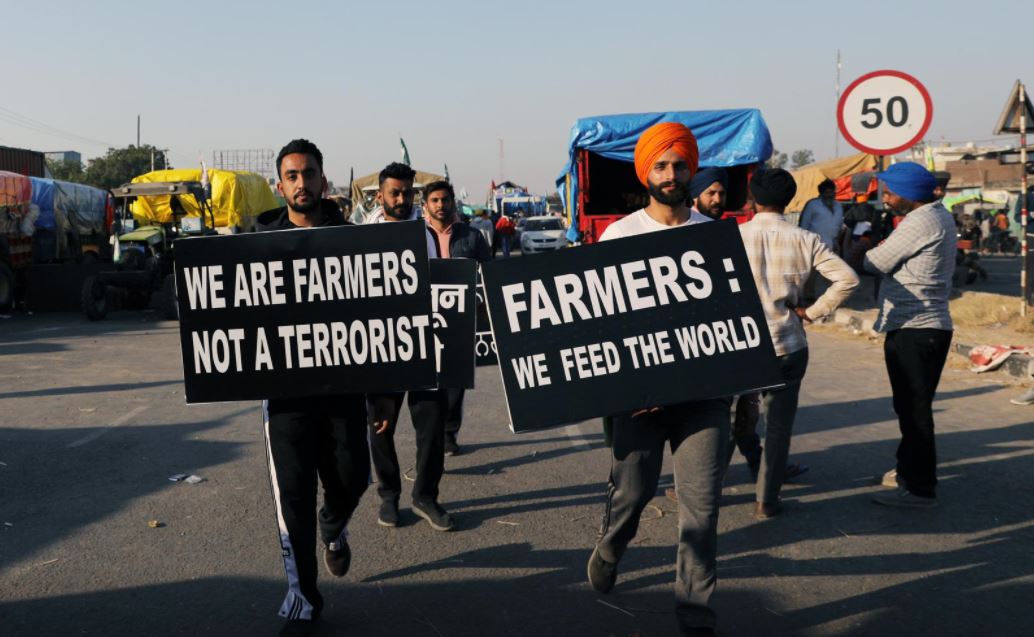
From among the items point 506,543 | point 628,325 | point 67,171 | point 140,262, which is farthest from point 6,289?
point 67,171

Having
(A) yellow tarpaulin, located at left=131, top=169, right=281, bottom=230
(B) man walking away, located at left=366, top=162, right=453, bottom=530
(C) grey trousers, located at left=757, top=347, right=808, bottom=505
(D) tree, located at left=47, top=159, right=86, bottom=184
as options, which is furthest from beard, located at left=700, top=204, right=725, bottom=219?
(D) tree, located at left=47, top=159, right=86, bottom=184

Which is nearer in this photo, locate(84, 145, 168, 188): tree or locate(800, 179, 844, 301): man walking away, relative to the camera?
locate(800, 179, 844, 301): man walking away

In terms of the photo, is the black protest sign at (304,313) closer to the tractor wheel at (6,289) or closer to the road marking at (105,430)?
the road marking at (105,430)

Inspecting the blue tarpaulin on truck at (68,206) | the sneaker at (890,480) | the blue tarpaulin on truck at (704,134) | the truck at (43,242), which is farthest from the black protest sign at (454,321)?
the blue tarpaulin on truck at (68,206)

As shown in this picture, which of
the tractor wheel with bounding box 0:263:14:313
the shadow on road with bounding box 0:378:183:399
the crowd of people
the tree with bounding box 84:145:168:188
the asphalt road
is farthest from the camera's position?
the tree with bounding box 84:145:168:188

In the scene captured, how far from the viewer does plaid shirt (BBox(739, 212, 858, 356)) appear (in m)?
4.86

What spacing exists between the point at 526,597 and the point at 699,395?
1.19 meters

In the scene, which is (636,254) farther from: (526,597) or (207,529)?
(207,529)

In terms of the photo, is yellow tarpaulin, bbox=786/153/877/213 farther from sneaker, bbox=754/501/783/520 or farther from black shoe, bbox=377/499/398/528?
black shoe, bbox=377/499/398/528

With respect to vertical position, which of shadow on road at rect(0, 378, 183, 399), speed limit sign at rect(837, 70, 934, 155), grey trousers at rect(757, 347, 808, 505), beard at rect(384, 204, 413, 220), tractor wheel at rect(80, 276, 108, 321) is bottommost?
shadow on road at rect(0, 378, 183, 399)

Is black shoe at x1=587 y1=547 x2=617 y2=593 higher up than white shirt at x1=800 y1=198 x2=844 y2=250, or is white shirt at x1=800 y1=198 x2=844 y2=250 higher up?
white shirt at x1=800 y1=198 x2=844 y2=250

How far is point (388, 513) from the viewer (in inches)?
202

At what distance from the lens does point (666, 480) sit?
19.7 feet

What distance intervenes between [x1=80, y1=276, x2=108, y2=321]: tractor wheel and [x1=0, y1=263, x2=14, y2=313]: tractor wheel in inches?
85.7
